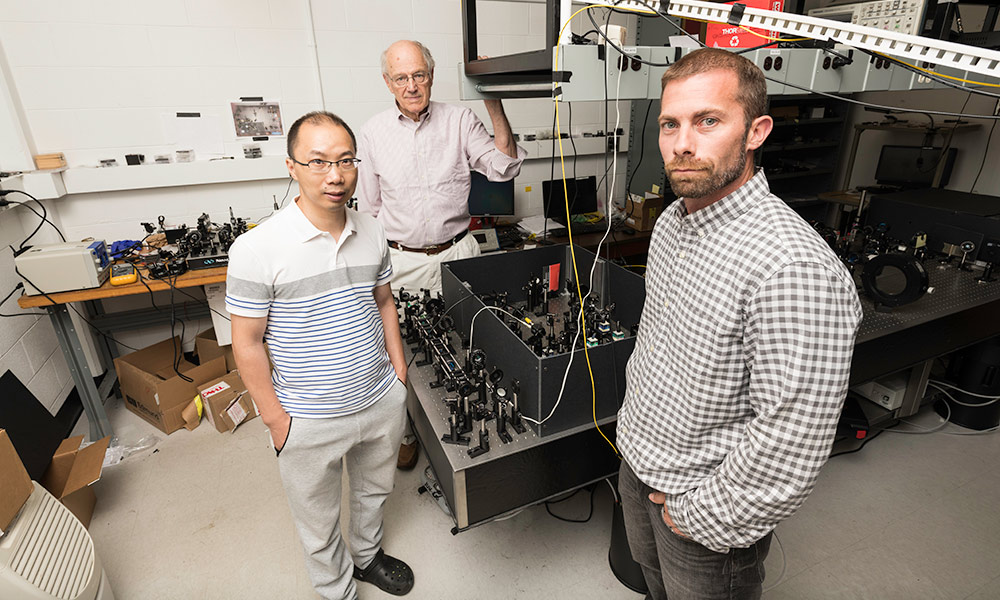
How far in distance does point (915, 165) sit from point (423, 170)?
386cm

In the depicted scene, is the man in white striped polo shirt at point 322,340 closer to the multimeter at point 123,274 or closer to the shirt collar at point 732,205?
the shirt collar at point 732,205

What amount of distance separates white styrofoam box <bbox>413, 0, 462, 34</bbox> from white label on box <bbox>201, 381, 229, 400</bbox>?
8.05 ft

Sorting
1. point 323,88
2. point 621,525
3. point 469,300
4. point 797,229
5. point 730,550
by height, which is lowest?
point 621,525

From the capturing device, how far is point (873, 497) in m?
2.13

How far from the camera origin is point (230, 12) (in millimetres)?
2801

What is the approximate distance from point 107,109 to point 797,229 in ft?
11.3

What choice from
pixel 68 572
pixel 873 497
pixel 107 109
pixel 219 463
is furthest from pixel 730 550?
pixel 107 109

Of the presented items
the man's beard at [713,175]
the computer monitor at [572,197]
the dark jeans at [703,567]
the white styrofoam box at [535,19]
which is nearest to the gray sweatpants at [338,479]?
the dark jeans at [703,567]

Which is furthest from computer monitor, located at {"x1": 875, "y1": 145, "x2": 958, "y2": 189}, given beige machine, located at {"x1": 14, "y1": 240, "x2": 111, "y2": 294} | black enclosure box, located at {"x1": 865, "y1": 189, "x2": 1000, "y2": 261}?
beige machine, located at {"x1": 14, "y1": 240, "x2": 111, "y2": 294}

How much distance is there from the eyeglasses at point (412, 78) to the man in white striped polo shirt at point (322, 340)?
2.92ft

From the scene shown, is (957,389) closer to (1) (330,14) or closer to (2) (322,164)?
(2) (322,164)

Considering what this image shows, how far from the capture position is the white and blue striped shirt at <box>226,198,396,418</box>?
1202 mm

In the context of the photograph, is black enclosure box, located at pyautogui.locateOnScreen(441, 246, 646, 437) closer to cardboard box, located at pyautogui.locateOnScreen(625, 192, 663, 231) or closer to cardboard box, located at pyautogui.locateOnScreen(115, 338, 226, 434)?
cardboard box, located at pyautogui.locateOnScreen(625, 192, 663, 231)

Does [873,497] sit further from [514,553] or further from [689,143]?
[689,143]
